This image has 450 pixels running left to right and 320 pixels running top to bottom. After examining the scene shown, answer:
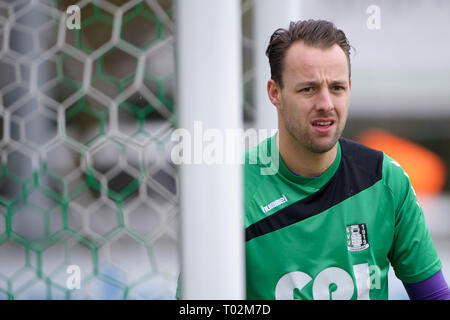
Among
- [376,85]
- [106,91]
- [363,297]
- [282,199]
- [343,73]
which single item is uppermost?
[376,85]

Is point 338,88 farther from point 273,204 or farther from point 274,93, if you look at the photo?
point 273,204

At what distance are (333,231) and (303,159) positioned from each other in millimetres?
110

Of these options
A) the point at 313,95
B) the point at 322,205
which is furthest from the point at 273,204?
the point at 313,95

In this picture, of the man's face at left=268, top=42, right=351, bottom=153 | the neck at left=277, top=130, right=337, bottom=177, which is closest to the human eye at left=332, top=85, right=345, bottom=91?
the man's face at left=268, top=42, right=351, bottom=153

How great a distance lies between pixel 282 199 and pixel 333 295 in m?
0.15

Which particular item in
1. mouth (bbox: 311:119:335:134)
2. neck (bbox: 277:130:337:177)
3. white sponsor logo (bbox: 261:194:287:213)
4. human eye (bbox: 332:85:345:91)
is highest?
human eye (bbox: 332:85:345:91)

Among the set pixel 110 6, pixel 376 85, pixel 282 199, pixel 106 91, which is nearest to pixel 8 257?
pixel 106 91

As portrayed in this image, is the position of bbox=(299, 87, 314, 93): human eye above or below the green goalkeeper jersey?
above

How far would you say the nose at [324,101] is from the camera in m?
0.64

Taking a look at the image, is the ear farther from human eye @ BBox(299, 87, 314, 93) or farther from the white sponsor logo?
the white sponsor logo

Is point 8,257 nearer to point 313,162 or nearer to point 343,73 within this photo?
point 313,162

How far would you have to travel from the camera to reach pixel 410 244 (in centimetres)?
71

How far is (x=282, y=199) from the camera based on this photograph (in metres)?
0.74

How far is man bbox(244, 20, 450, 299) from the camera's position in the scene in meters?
0.67
